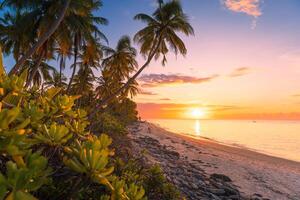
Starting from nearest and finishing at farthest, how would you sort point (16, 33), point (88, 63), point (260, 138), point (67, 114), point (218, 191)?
point (67, 114) < point (218, 191) < point (16, 33) < point (88, 63) < point (260, 138)

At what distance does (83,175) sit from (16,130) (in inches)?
23.1

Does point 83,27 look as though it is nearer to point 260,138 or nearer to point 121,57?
point 121,57

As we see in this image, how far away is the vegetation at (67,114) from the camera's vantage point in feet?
5.56

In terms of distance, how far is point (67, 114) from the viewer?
112 inches

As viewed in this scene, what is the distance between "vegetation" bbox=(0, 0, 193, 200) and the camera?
5.56 ft

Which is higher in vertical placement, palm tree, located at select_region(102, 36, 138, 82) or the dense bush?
palm tree, located at select_region(102, 36, 138, 82)

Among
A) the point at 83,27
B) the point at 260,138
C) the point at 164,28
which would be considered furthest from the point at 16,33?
the point at 260,138

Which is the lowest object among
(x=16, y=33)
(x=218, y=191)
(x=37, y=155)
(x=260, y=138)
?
(x=260, y=138)

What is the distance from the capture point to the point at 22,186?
1.38m

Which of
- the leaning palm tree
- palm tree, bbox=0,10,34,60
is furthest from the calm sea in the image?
palm tree, bbox=0,10,34,60

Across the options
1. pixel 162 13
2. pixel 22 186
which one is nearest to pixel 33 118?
pixel 22 186

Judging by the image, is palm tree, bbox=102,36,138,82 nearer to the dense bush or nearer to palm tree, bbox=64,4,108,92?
palm tree, bbox=64,4,108,92

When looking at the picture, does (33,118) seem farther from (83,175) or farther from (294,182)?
(294,182)

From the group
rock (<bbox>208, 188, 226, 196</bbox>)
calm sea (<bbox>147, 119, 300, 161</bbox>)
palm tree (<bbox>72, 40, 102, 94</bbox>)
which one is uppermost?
palm tree (<bbox>72, 40, 102, 94</bbox>)
